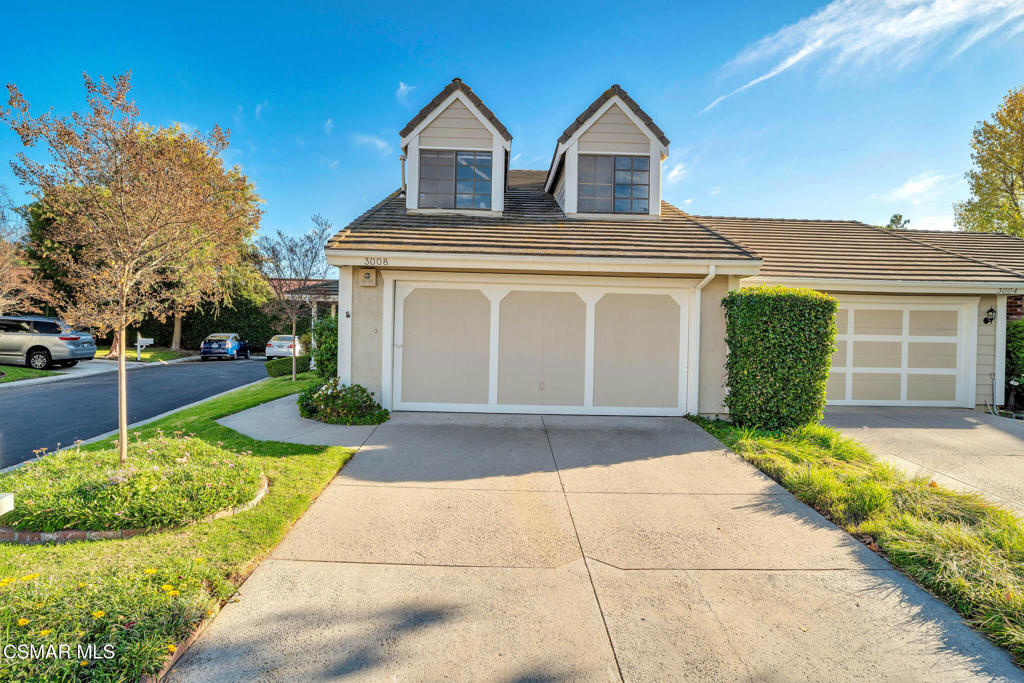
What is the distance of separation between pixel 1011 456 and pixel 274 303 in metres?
17.4

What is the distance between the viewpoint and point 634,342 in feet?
25.9

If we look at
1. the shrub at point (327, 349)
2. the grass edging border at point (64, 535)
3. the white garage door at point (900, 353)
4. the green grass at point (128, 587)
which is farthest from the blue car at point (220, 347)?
the white garage door at point (900, 353)

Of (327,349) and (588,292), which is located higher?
(588,292)

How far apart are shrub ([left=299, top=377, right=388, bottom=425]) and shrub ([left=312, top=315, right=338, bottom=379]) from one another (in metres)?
0.89

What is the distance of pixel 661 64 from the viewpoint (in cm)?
891

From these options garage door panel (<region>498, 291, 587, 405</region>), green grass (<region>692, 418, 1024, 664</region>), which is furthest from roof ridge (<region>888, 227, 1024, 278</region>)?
garage door panel (<region>498, 291, 587, 405</region>)

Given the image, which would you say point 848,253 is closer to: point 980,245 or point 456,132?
point 980,245

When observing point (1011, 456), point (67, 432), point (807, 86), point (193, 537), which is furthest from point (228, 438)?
point (807, 86)

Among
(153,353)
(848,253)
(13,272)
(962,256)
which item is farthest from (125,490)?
(153,353)

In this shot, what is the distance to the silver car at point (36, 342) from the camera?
14.8 metres

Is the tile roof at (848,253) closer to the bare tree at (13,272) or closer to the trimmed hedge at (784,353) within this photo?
the trimmed hedge at (784,353)

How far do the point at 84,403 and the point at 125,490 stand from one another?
9.08 m

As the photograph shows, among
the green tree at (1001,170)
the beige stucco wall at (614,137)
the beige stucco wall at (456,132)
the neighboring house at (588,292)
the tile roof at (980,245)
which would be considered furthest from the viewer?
the green tree at (1001,170)

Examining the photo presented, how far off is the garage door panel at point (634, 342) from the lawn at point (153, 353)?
74.4 feet
